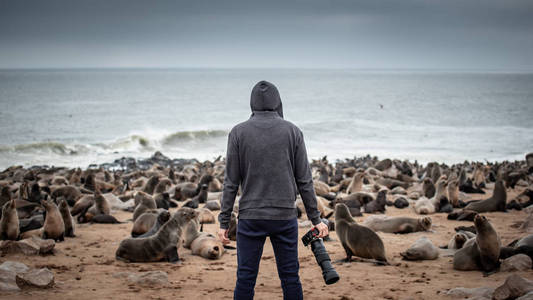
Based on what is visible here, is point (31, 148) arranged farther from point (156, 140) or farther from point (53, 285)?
point (53, 285)

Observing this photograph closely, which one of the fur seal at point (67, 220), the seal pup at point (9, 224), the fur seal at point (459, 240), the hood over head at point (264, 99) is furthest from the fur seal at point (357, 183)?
the hood over head at point (264, 99)

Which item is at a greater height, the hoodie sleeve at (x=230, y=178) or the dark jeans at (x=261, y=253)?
the hoodie sleeve at (x=230, y=178)

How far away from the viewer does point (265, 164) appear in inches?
145

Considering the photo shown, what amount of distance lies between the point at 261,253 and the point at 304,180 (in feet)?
2.12

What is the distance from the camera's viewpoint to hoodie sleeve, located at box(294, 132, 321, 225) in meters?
3.77

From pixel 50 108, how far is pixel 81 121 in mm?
14119

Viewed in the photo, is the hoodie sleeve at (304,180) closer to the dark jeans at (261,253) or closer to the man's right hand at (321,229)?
the man's right hand at (321,229)

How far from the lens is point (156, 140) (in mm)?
35094

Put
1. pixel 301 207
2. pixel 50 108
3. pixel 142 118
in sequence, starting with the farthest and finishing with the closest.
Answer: pixel 50 108
pixel 142 118
pixel 301 207

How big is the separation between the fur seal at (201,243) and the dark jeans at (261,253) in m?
3.43

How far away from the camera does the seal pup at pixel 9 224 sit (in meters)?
7.61

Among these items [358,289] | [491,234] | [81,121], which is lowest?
[358,289]

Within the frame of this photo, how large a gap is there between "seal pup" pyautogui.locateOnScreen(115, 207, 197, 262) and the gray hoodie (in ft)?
10.9

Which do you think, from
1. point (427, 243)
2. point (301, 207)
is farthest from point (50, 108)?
point (427, 243)
